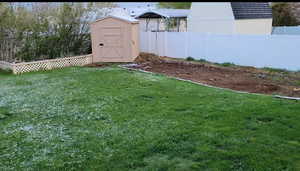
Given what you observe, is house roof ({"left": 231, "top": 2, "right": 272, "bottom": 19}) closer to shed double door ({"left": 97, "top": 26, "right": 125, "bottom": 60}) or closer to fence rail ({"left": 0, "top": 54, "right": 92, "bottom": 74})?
shed double door ({"left": 97, "top": 26, "right": 125, "bottom": 60})

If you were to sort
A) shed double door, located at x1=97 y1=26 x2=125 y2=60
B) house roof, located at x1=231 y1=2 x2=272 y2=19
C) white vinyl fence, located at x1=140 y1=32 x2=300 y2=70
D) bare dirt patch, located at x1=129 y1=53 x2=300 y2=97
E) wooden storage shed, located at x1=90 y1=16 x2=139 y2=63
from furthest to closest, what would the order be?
house roof, located at x1=231 y1=2 x2=272 y2=19, shed double door, located at x1=97 y1=26 x2=125 y2=60, wooden storage shed, located at x1=90 y1=16 x2=139 y2=63, white vinyl fence, located at x1=140 y1=32 x2=300 y2=70, bare dirt patch, located at x1=129 y1=53 x2=300 y2=97

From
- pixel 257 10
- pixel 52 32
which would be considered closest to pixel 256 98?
pixel 52 32

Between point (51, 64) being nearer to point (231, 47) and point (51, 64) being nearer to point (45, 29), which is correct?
point (45, 29)

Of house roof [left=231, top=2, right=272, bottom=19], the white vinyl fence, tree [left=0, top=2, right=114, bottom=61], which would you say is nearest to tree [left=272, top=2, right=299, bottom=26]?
house roof [left=231, top=2, right=272, bottom=19]

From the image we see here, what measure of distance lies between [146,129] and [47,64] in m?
7.23

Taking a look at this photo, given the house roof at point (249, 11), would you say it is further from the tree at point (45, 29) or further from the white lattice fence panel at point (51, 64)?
the white lattice fence panel at point (51, 64)

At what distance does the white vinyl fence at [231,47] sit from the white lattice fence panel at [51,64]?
3.16m

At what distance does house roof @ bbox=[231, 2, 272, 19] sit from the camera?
1318 centimetres

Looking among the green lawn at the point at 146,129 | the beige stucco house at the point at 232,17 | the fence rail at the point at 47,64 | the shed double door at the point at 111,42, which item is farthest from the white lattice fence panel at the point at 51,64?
the beige stucco house at the point at 232,17

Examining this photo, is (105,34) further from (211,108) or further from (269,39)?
(211,108)

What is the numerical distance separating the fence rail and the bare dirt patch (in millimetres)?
2116

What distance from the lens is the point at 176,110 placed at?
511 cm

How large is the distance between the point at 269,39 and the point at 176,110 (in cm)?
532

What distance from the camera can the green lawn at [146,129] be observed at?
327 cm
